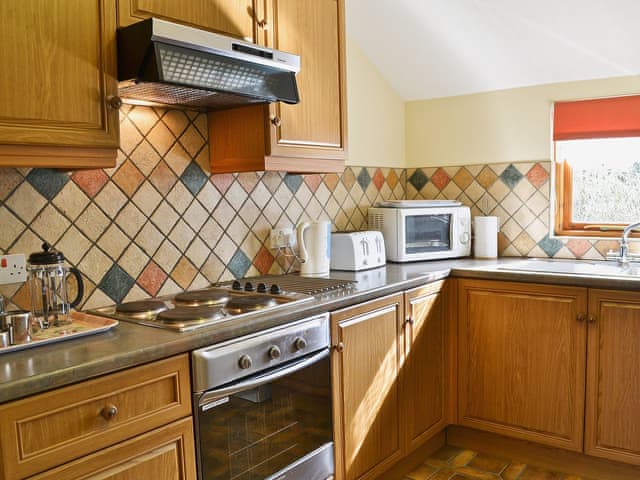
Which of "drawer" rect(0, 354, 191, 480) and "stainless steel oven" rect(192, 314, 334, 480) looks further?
"stainless steel oven" rect(192, 314, 334, 480)

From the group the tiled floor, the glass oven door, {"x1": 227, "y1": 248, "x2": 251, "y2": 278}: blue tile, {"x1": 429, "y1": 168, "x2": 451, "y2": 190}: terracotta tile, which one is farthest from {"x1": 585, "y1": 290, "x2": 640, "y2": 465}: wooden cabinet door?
{"x1": 227, "y1": 248, "x2": 251, "y2": 278}: blue tile

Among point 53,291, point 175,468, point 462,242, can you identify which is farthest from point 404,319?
point 53,291

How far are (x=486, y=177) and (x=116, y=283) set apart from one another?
2184 mm

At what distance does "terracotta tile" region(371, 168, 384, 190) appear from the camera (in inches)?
135

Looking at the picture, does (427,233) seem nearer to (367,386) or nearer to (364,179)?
(364,179)

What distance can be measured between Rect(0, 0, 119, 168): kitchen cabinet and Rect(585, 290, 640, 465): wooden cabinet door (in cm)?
202

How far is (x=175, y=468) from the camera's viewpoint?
1.59m

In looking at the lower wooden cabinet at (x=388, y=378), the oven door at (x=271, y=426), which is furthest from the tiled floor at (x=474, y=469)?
the oven door at (x=271, y=426)

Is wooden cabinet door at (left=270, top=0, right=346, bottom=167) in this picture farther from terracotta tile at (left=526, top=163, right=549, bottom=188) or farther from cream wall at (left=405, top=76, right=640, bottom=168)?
terracotta tile at (left=526, top=163, right=549, bottom=188)

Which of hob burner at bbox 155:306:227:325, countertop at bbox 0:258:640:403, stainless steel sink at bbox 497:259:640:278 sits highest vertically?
stainless steel sink at bbox 497:259:640:278

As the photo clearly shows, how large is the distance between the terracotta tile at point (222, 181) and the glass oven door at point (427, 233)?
1031mm

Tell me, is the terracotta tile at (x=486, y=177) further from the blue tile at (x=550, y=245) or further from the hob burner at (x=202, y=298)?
the hob burner at (x=202, y=298)

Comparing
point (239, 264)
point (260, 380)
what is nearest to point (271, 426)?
point (260, 380)

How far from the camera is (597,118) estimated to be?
3025mm
